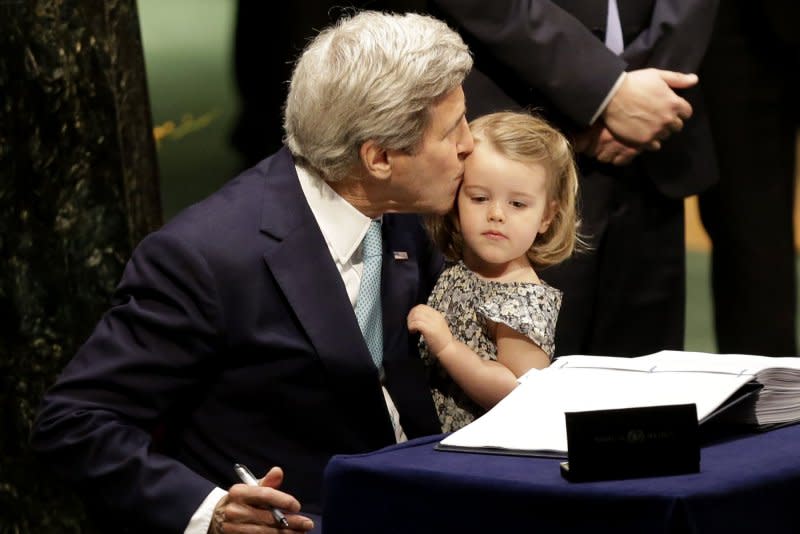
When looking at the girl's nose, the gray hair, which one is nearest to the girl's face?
the girl's nose

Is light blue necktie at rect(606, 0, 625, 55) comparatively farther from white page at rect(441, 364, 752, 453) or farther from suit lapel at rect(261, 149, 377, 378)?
white page at rect(441, 364, 752, 453)

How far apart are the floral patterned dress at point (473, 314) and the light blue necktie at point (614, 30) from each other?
81 cm

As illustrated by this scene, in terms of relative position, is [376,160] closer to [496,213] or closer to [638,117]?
[496,213]

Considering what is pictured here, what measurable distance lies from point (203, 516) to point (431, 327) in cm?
46

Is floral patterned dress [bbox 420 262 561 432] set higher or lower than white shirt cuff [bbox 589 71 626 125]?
lower

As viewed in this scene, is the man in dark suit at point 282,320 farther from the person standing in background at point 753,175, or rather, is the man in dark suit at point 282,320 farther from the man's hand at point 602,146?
the person standing in background at point 753,175

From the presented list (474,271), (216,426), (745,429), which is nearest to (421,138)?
(474,271)

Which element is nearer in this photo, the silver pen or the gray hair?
the silver pen

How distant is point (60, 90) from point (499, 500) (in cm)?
169

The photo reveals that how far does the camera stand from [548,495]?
1.53 meters

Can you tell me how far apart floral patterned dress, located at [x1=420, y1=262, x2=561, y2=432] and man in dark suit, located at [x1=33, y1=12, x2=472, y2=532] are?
78 mm

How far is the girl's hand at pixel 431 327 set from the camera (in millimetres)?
2236

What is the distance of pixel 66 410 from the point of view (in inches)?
81.7

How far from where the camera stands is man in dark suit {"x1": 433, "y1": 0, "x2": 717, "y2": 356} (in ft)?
9.38
